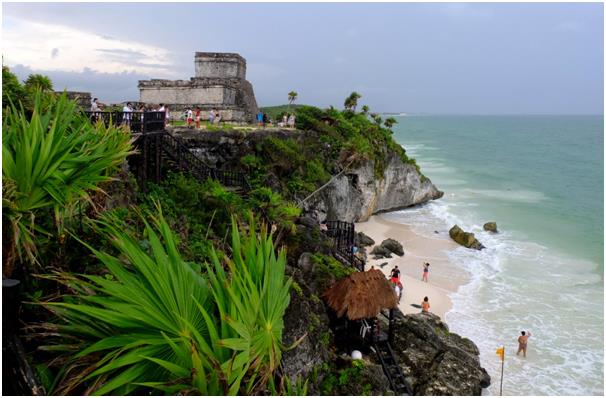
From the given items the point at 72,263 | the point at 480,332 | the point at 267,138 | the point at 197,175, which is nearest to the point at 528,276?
the point at 480,332

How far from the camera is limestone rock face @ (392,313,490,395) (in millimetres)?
10867

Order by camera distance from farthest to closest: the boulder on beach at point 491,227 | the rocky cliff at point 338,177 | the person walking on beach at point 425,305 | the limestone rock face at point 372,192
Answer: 1. the boulder on beach at point 491,227
2. the limestone rock face at point 372,192
3. the rocky cliff at point 338,177
4. the person walking on beach at point 425,305

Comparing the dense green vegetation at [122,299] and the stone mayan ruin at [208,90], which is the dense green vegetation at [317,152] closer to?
the stone mayan ruin at [208,90]

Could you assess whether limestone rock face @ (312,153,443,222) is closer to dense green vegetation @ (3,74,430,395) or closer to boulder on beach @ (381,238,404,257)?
boulder on beach @ (381,238,404,257)

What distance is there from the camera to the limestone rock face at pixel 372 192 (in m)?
25.5

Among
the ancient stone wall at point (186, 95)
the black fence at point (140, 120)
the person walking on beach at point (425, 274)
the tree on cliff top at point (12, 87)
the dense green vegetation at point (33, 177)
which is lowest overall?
the person walking on beach at point (425, 274)

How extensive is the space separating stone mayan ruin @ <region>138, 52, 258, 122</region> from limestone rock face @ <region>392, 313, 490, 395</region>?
17.2 metres

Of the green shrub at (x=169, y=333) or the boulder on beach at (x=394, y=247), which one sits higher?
the green shrub at (x=169, y=333)

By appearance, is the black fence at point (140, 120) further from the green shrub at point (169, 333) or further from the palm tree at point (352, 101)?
the palm tree at point (352, 101)

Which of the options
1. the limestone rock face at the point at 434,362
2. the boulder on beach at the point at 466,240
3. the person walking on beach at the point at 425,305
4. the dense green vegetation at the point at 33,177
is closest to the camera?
the dense green vegetation at the point at 33,177

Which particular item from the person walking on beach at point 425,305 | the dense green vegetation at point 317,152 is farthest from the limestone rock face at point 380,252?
the person walking on beach at point 425,305

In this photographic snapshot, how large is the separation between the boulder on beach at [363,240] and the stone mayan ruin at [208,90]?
9.70 meters

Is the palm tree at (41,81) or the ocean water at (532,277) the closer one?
the palm tree at (41,81)

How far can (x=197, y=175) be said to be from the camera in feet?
47.5
